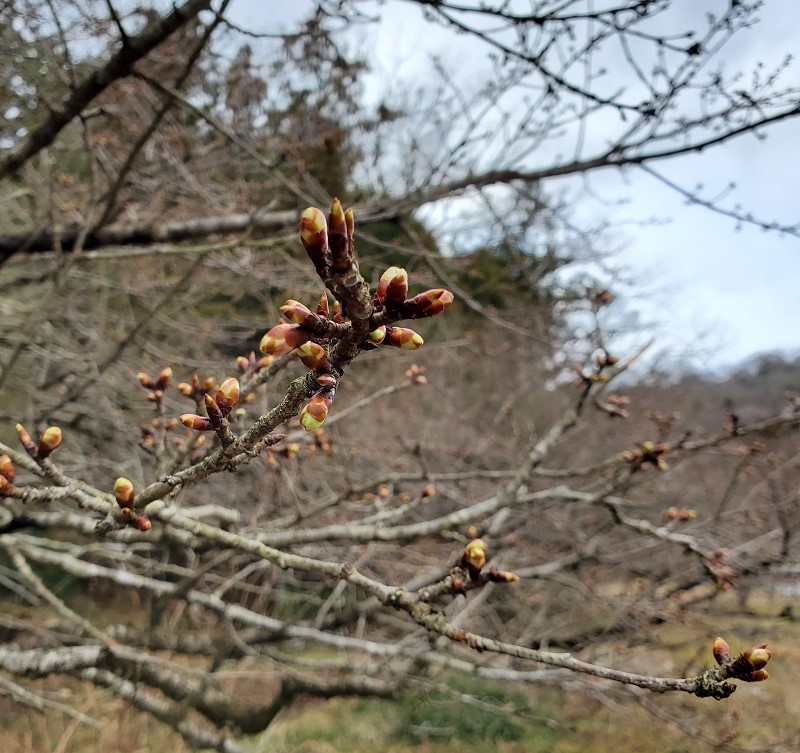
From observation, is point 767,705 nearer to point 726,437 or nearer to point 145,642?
point 726,437

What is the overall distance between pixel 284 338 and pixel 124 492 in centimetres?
64

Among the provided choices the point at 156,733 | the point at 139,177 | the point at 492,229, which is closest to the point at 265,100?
the point at 139,177

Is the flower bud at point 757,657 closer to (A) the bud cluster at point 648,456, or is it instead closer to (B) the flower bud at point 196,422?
(B) the flower bud at point 196,422

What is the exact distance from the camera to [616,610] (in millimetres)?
4434

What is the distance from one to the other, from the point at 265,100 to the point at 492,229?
2347 millimetres

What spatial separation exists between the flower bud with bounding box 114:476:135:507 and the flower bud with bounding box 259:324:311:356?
59cm

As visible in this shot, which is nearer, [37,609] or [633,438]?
[37,609]

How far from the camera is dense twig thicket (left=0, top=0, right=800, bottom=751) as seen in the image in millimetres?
1160

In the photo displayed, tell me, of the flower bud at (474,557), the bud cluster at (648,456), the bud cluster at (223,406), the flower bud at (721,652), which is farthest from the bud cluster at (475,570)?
the bud cluster at (648,456)

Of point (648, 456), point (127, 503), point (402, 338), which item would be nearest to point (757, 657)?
point (402, 338)

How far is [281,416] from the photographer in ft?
2.53

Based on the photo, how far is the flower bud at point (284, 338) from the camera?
0.65 meters

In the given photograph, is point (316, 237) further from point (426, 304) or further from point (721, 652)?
point (721, 652)

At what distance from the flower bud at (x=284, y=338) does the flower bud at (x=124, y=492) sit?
587 mm
